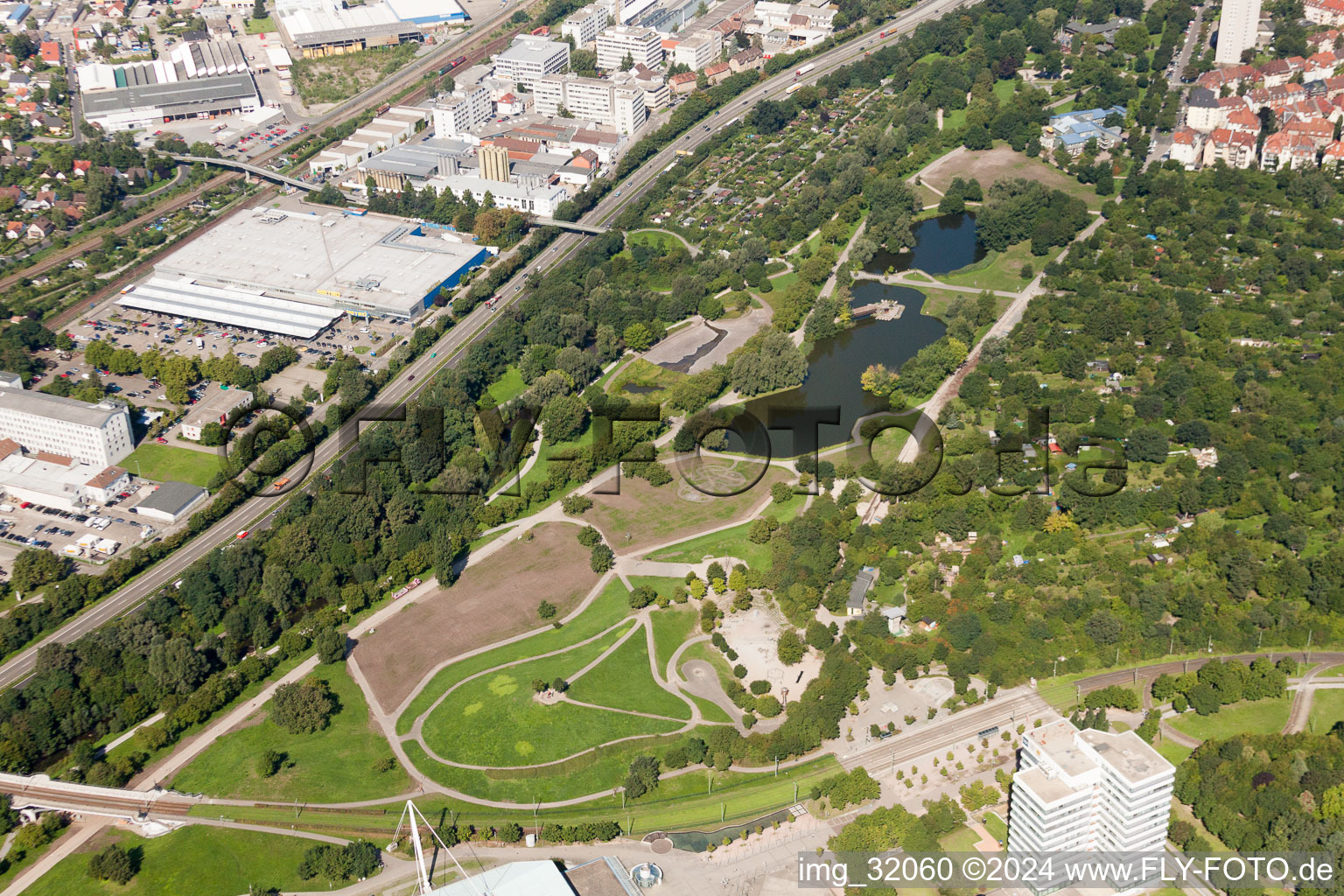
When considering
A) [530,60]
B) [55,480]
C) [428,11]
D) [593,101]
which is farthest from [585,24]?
[55,480]

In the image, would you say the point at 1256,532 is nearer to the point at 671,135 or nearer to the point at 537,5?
the point at 671,135

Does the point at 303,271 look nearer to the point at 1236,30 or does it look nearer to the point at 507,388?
the point at 507,388

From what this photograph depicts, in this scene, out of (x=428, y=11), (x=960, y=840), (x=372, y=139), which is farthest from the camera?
(x=428, y=11)

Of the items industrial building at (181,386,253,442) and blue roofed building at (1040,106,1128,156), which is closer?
industrial building at (181,386,253,442)

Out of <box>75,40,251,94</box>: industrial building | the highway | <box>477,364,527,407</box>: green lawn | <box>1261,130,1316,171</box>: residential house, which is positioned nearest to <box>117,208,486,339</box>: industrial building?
the highway

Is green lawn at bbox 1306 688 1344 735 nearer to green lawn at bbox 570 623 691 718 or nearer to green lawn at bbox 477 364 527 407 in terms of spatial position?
green lawn at bbox 570 623 691 718
